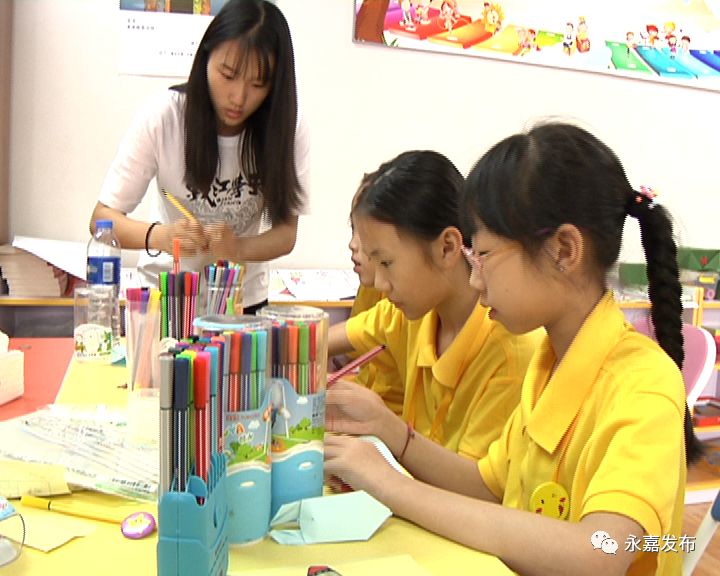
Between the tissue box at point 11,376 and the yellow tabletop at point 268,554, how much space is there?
422 mm

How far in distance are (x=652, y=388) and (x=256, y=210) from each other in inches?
44.1

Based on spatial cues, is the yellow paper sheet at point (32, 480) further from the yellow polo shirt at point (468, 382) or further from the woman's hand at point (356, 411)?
the yellow polo shirt at point (468, 382)

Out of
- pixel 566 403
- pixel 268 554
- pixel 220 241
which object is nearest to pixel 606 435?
pixel 566 403

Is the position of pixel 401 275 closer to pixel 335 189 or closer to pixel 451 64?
pixel 335 189

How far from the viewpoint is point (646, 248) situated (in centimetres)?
94

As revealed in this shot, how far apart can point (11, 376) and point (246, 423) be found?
657 mm

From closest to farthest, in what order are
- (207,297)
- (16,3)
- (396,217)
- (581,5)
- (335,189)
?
1. (207,297)
2. (396,217)
3. (16,3)
4. (335,189)
5. (581,5)

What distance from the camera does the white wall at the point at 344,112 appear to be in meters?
2.47

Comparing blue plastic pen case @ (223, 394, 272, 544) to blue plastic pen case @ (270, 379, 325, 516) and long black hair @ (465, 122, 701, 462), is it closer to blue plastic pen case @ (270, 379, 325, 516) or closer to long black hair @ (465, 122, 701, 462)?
blue plastic pen case @ (270, 379, 325, 516)

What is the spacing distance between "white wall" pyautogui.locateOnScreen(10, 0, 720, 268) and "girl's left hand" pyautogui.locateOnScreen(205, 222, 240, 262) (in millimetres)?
1292

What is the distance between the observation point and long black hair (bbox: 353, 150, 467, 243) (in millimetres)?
1189

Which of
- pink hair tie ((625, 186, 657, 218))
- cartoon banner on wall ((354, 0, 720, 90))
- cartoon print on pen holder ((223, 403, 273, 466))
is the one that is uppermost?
cartoon banner on wall ((354, 0, 720, 90))

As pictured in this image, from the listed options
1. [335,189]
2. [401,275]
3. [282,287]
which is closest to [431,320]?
[401,275]

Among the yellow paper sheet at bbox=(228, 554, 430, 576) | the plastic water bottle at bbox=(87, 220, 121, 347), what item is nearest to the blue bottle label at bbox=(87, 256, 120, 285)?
the plastic water bottle at bbox=(87, 220, 121, 347)
